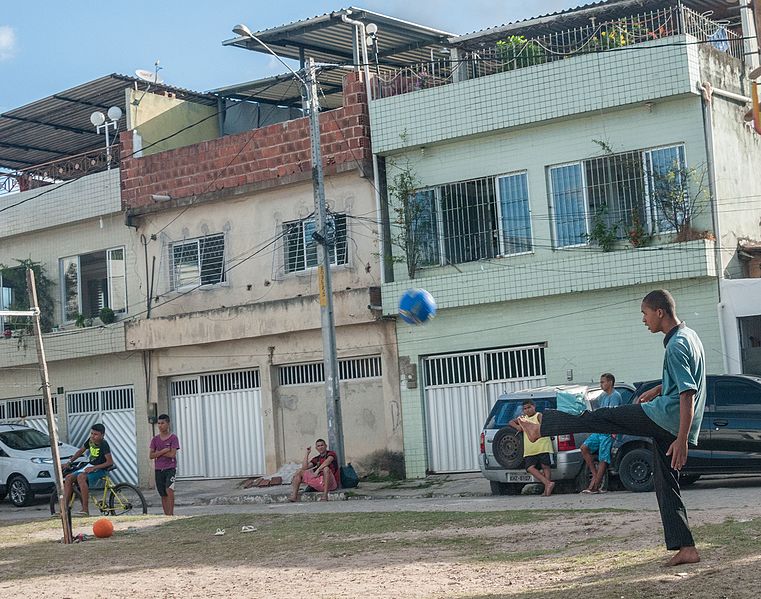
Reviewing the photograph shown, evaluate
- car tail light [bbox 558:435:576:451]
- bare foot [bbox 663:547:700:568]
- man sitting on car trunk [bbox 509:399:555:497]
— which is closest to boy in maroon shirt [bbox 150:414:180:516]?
man sitting on car trunk [bbox 509:399:555:497]

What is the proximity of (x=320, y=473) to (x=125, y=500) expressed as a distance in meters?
4.24

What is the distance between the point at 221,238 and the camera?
94.9ft

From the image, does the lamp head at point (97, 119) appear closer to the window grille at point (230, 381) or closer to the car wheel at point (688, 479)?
the window grille at point (230, 381)

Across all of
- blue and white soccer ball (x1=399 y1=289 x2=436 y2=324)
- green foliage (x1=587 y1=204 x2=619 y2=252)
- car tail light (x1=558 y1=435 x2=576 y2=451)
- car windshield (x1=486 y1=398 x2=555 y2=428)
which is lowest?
car tail light (x1=558 y1=435 x2=576 y2=451)

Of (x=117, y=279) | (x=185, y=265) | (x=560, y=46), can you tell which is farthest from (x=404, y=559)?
(x=117, y=279)

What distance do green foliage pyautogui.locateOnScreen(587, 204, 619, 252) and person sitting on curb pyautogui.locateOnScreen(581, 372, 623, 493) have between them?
470 centimetres

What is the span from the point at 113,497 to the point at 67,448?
9.60 meters

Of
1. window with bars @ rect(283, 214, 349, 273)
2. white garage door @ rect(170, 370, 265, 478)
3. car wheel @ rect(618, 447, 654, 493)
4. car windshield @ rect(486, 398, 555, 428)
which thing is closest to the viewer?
car wheel @ rect(618, 447, 654, 493)

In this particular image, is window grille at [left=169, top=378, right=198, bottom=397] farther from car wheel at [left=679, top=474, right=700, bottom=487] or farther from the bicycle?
car wheel at [left=679, top=474, right=700, bottom=487]

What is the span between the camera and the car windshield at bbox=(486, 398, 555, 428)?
19.6 m

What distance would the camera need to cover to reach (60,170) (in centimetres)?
3403

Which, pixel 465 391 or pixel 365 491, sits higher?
pixel 465 391

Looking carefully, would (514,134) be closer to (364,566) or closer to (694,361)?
(364,566)

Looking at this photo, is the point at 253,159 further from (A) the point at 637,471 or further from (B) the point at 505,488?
(A) the point at 637,471
